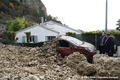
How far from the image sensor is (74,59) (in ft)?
19.5

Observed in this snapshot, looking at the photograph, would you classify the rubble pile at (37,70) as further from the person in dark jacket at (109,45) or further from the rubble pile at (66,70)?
the person in dark jacket at (109,45)

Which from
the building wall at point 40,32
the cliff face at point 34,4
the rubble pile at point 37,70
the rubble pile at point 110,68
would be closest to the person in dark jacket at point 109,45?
the rubble pile at point 37,70

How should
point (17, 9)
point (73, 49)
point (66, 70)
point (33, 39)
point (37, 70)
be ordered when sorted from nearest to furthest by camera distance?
point (37, 70) < point (66, 70) < point (73, 49) < point (33, 39) < point (17, 9)

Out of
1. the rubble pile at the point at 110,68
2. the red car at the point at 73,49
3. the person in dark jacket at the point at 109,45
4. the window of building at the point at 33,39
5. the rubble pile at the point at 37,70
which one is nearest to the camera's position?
the rubble pile at the point at 37,70

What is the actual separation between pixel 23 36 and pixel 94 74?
63.4 ft

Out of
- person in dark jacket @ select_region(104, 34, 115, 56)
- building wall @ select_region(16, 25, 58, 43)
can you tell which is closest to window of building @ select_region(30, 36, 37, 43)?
building wall @ select_region(16, 25, 58, 43)

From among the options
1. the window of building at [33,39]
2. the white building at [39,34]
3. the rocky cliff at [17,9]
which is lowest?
the window of building at [33,39]

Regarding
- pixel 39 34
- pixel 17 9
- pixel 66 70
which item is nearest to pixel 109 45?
pixel 66 70

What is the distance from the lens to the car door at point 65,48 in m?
7.23

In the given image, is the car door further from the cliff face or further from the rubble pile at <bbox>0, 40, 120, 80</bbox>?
the cliff face

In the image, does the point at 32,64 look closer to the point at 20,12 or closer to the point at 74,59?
the point at 74,59

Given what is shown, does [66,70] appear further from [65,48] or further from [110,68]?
[65,48]

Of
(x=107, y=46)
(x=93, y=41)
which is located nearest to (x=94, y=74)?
(x=107, y=46)

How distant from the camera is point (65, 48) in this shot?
288 inches
